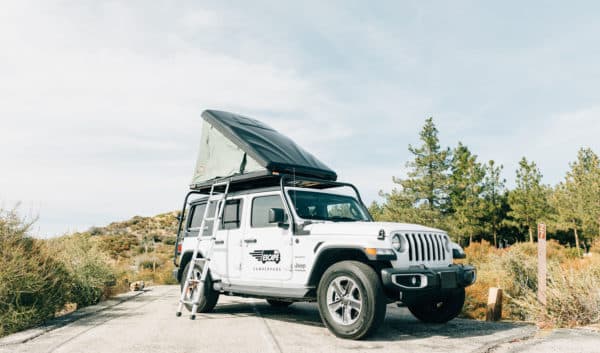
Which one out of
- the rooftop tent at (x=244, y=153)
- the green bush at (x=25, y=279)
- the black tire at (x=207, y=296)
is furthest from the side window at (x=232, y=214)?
the green bush at (x=25, y=279)

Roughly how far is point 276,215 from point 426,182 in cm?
3303

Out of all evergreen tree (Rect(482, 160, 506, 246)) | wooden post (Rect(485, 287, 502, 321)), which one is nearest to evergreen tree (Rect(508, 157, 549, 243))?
evergreen tree (Rect(482, 160, 506, 246))

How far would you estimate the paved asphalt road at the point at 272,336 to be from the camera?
5.47 metres

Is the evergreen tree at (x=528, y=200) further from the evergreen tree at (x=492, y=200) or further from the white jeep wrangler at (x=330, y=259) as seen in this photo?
the white jeep wrangler at (x=330, y=259)

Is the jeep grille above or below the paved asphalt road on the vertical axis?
above

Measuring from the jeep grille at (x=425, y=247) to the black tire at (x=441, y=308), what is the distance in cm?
62

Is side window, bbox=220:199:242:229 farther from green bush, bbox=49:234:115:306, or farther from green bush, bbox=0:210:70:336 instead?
green bush, bbox=49:234:115:306

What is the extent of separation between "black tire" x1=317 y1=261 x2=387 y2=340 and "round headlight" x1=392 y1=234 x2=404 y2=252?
18.2 inches

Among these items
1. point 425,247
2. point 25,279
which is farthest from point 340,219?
point 25,279

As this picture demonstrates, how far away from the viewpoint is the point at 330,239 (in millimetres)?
6379

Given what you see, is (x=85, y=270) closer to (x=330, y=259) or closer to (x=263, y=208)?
(x=263, y=208)

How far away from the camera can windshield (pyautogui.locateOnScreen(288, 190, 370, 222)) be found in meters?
7.39

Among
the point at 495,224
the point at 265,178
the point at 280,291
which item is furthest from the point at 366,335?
the point at 495,224

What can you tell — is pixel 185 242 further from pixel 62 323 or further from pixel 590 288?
pixel 590 288
